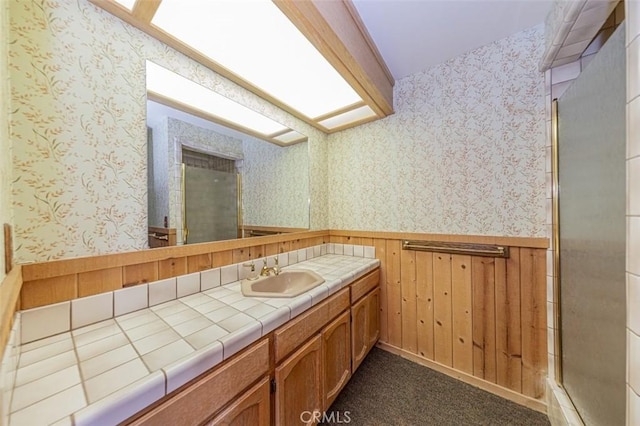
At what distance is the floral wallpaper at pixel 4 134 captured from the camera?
602 millimetres

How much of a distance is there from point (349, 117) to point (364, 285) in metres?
1.45

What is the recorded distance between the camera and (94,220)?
2.92 feet

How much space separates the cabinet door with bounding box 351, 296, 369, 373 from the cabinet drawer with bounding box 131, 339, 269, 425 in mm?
795

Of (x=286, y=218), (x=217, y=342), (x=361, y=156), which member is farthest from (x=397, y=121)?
(x=217, y=342)

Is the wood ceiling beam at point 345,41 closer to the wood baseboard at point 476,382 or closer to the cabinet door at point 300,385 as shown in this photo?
the cabinet door at point 300,385

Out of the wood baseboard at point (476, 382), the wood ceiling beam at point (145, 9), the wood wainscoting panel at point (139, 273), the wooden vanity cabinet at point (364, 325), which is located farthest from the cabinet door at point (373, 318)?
the wood ceiling beam at point (145, 9)

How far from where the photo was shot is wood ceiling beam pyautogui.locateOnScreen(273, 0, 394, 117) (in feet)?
3.08

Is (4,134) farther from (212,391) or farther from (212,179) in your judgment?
(212,391)

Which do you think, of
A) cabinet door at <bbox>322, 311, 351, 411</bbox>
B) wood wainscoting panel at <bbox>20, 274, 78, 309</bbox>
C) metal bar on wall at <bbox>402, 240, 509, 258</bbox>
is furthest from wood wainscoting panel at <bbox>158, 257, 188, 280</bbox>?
metal bar on wall at <bbox>402, 240, 509, 258</bbox>

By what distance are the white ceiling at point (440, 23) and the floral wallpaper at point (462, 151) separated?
10 cm

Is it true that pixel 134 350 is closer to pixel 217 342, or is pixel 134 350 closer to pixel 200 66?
pixel 217 342

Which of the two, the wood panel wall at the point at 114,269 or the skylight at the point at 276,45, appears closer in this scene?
the wood panel wall at the point at 114,269

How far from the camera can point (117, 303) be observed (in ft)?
3.01

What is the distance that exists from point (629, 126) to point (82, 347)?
1.87 m
